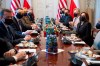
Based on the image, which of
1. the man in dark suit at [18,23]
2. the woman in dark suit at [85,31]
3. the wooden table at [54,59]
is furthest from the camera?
the woman in dark suit at [85,31]

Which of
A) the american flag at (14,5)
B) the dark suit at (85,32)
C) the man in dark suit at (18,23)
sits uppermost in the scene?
the american flag at (14,5)

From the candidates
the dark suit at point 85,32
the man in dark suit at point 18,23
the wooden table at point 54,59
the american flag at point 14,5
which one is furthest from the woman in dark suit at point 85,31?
the american flag at point 14,5

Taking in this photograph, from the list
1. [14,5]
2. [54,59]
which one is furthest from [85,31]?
[14,5]

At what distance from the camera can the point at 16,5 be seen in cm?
903

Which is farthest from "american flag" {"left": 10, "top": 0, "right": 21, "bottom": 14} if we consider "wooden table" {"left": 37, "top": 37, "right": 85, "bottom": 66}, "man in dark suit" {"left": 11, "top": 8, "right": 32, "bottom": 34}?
"wooden table" {"left": 37, "top": 37, "right": 85, "bottom": 66}

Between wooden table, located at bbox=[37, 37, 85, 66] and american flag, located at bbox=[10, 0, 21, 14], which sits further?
american flag, located at bbox=[10, 0, 21, 14]

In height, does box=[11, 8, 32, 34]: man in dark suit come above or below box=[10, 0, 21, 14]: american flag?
below

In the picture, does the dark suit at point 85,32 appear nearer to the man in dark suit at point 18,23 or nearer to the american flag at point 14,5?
the man in dark suit at point 18,23

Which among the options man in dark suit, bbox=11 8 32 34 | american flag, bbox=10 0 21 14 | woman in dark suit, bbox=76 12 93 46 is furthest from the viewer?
american flag, bbox=10 0 21 14

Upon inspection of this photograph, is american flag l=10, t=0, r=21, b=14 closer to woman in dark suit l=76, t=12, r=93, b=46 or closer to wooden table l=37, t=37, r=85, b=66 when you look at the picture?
woman in dark suit l=76, t=12, r=93, b=46

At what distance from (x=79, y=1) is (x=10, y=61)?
7.53 meters

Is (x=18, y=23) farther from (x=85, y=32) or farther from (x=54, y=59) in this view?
(x=54, y=59)

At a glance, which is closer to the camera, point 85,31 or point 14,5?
point 85,31

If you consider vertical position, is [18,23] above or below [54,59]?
above
